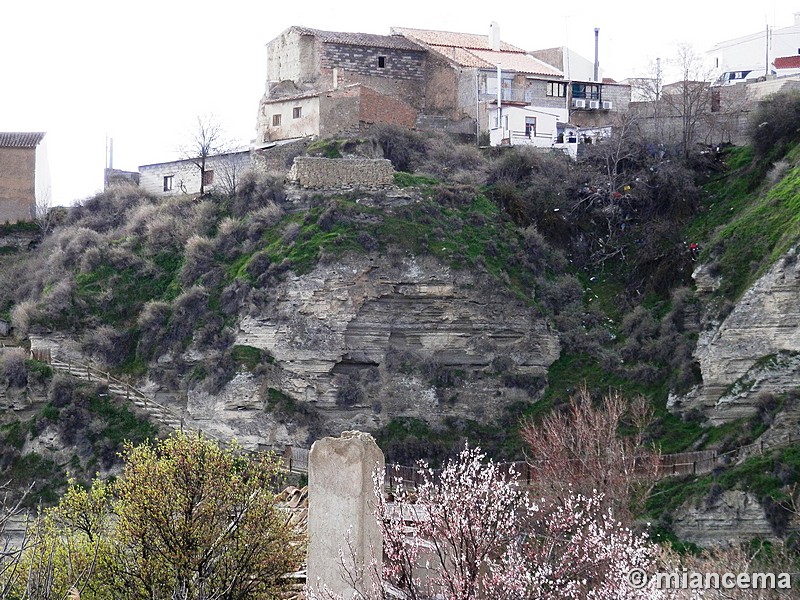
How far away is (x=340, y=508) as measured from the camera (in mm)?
22422

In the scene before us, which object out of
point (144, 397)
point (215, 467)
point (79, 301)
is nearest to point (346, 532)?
point (215, 467)

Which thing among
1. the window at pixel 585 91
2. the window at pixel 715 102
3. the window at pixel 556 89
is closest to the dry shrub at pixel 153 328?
the window at pixel 556 89

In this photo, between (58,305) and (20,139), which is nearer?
(58,305)

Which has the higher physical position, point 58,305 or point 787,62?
point 787,62

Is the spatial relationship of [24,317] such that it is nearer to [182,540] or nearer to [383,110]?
[383,110]

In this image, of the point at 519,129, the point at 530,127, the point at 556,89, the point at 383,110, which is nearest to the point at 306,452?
the point at 383,110

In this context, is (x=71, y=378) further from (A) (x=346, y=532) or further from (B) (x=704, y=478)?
(A) (x=346, y=532)

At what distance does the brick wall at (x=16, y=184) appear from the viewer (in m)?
58.8

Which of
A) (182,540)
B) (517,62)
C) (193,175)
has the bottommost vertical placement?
(182,540)

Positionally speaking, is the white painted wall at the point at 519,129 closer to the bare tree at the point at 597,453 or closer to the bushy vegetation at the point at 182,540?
the bare tree at the point at 597,453

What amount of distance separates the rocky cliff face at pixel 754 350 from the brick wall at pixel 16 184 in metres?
25.6

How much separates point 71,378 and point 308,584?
26.5 metres

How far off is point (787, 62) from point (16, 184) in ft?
92.4

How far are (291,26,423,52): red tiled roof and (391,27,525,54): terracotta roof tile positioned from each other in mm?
919
